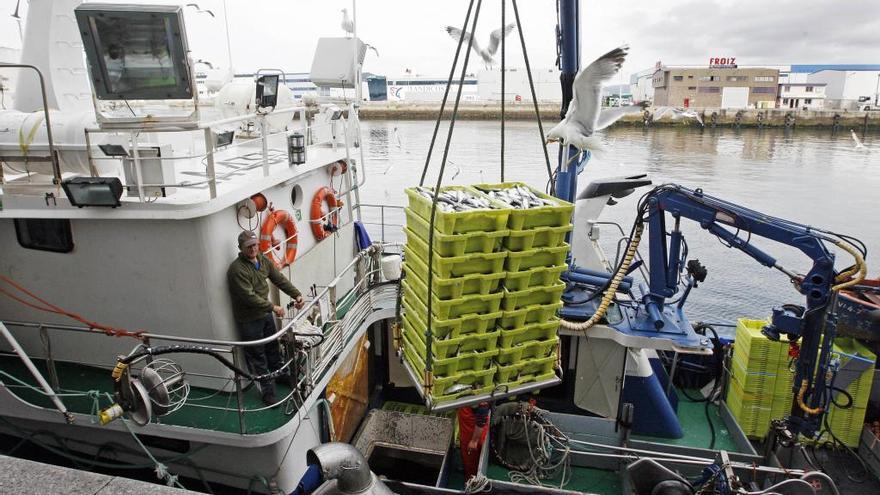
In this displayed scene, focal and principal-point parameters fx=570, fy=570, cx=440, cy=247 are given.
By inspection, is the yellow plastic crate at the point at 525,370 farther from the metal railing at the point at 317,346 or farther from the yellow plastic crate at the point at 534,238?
the metal railing at the point at 317,346

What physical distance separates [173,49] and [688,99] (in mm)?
72096

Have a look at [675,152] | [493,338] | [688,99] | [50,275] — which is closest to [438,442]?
[493,338]

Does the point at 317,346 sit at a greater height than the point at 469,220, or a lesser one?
lesser

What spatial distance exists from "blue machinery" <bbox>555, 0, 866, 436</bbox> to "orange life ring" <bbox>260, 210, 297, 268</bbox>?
374 centimetres

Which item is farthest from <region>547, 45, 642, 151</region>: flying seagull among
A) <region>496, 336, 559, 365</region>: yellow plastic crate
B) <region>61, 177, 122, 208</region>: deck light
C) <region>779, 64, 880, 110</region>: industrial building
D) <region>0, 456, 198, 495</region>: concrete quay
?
<region>779, 64, 880, 110</region>: industrial building

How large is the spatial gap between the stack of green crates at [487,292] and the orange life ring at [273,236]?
1.87 meters

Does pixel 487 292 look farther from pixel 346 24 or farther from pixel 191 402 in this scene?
pixel 346 24

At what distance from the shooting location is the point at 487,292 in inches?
181

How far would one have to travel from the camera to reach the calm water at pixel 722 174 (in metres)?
18.1

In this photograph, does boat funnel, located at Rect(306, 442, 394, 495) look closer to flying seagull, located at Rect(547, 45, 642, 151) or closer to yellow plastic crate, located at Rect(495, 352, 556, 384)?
yellow plastic crate, located at Rect(495, 352, 556, 384)

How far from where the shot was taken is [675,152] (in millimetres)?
40125

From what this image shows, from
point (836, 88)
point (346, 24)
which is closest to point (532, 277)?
point (346, 24)

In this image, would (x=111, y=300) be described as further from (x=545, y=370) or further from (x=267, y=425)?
(x=545, y=370)

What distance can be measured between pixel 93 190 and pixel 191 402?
7.26 feet
